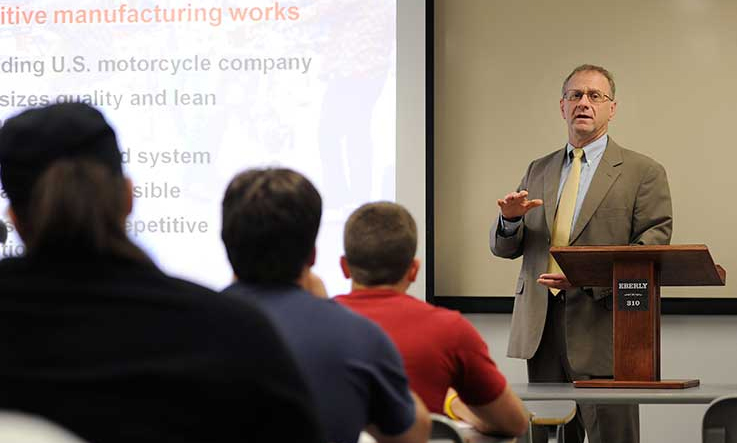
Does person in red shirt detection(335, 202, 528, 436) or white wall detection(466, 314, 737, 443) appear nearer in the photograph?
person in red shirt detection(335, 202, 528, 436)

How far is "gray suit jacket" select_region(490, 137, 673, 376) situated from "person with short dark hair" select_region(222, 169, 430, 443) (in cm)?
239

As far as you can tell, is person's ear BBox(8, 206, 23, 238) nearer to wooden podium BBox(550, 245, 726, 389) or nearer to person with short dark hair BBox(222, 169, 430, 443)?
person with short dark hair BBox(222, 169, 430, 443)

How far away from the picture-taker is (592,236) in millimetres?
4250

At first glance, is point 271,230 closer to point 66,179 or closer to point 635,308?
point 66,179

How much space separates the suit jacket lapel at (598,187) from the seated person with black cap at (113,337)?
3.11 m

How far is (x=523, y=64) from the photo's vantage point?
528cm

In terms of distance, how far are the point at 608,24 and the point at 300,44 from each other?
1.48 m

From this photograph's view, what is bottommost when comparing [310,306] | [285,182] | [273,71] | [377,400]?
[377,400]

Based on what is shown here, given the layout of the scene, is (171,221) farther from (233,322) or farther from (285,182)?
(233,322)

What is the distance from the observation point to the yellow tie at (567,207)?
14.1ft

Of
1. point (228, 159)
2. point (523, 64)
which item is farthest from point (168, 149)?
point (523, 64)

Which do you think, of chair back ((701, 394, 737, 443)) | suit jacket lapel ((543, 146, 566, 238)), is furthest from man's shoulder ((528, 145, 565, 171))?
Result: chair back ((701, 394, 737, 443))

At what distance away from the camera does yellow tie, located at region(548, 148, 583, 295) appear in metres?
4.29

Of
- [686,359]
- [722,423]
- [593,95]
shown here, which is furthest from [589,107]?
[722,423]
